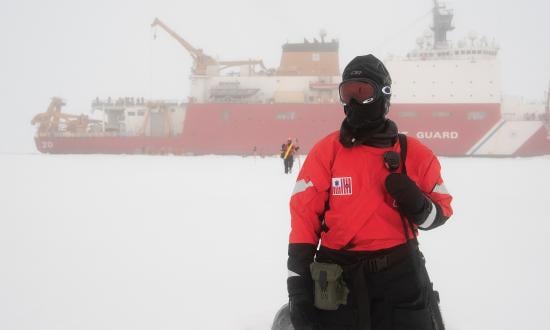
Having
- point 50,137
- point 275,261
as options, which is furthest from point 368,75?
point 50,137

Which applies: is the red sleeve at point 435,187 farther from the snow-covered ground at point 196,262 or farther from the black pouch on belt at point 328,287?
the snow-covered ground at point 196,262

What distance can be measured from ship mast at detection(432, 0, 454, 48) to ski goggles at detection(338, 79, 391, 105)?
29.4 metres

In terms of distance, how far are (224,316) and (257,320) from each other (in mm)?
223

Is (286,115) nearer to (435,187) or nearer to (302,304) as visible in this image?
(435,187)

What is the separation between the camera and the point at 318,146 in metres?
1.75

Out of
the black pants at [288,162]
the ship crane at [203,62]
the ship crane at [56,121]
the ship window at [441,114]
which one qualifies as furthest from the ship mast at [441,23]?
the ship crane at [56,121]

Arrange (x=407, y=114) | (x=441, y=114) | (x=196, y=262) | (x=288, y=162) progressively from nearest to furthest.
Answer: (x=196, y=262) → (x=288, y=162) → (x=441, y=114) → (x=407, y=114)

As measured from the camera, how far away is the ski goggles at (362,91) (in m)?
1.71

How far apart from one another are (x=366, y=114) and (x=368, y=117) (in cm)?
2

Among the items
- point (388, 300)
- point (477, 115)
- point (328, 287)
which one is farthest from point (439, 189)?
point (477, 115)

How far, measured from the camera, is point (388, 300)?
5.16 ft

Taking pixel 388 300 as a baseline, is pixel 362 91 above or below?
above

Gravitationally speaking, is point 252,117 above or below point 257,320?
above

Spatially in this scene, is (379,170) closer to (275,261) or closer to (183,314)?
(183,314)
